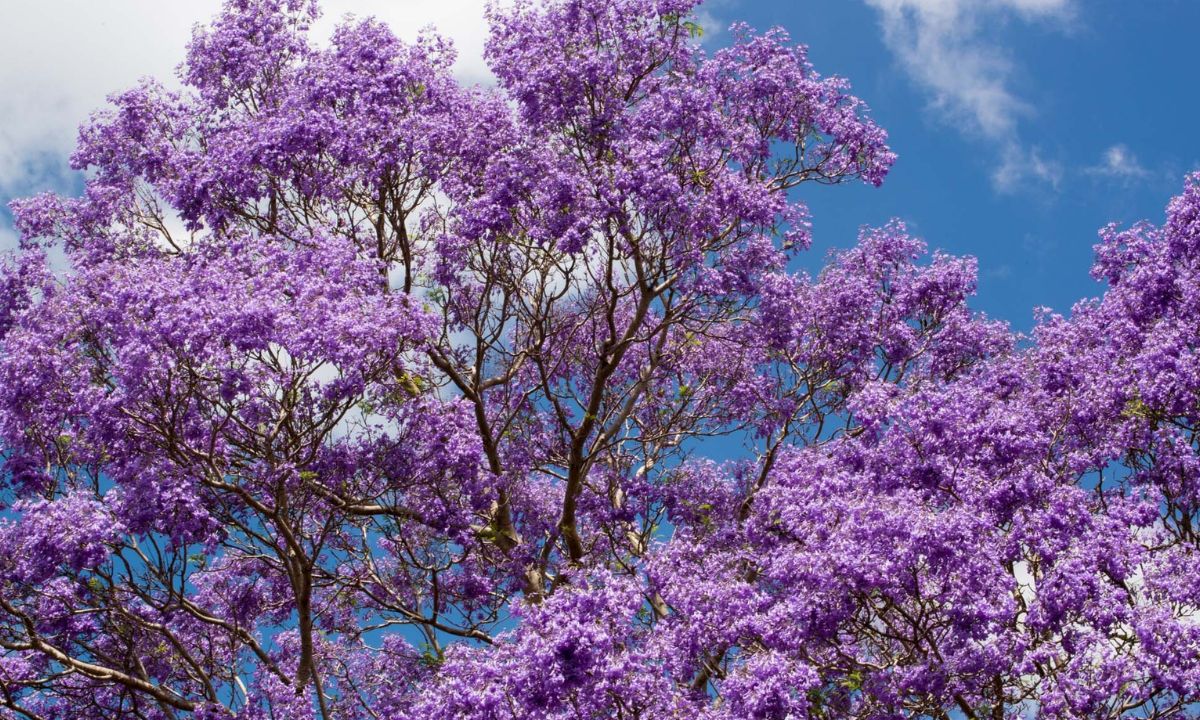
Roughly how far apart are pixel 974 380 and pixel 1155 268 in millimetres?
2692

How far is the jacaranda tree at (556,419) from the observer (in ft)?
40.6

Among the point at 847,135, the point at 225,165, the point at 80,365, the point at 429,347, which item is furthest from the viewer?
the point at 847,135

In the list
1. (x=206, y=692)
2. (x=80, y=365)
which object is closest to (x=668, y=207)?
(x=80, y=365)

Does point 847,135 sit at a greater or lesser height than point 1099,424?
greater

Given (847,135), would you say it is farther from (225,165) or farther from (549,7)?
(225,165)

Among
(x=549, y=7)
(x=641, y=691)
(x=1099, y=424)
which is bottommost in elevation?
(x=641, y=691)

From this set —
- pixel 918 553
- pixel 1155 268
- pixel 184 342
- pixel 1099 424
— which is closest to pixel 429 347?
pixel 184 342

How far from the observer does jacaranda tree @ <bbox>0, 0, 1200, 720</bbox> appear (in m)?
12.4

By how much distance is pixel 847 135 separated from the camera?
60.6ft

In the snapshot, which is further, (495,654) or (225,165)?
(225,165)

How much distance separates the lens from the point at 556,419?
2002 cm

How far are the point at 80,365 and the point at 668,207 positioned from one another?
727cm

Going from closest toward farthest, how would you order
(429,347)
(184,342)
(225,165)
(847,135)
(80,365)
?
(184,342) → (80,365) → (429,347) → (225,165) → (847,135)

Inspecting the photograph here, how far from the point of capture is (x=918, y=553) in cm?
1206
